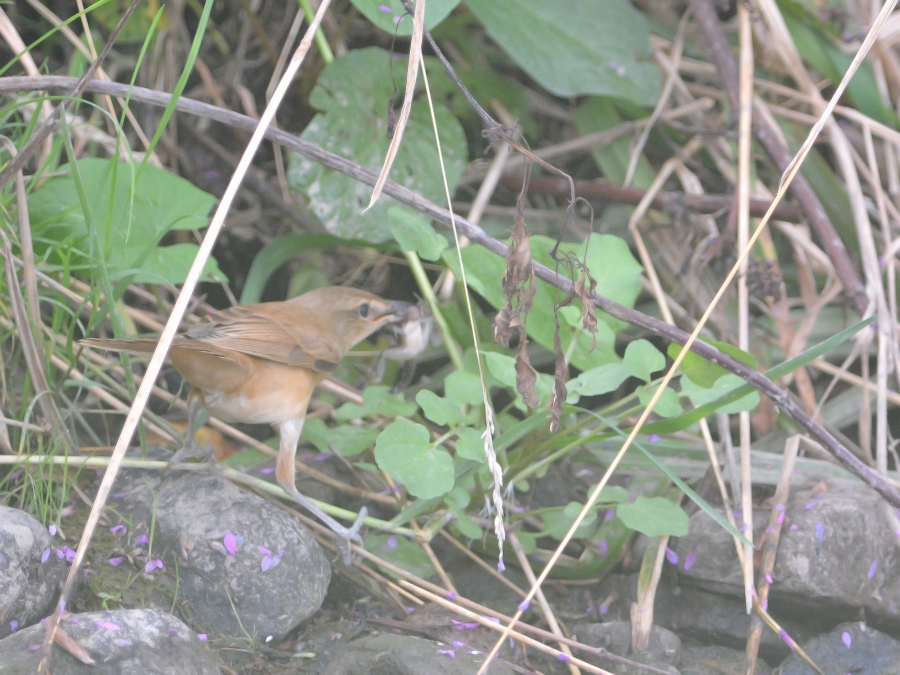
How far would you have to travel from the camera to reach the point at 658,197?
11.8 ft

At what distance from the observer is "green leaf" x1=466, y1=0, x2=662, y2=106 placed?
11.7ft

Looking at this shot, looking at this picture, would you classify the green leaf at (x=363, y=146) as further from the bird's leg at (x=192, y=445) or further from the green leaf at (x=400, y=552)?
the green leaf at (x=400, y=552)

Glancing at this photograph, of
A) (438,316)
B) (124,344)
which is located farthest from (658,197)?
(124,344)

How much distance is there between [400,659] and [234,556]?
1.88 feet

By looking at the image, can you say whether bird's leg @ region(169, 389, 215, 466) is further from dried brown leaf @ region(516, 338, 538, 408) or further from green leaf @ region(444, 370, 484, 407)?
dried brown leaf @ region(516, 338, 538, 408)

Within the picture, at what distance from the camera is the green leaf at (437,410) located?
244 centimetres

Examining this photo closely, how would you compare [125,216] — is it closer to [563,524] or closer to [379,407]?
[379,407]

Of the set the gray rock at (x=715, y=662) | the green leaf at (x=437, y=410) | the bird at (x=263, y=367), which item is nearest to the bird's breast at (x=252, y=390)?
the bird at (x=263, y=367)

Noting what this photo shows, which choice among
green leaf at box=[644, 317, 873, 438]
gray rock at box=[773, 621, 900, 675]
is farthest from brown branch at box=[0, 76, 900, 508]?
gray rock at box=[773, 621, 900, 675]

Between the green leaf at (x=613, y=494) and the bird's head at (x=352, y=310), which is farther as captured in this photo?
the bird's head at (x=352, y=310)

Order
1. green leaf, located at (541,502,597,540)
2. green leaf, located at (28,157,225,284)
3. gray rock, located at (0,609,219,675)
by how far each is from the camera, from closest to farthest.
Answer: gray rock, located at (0,609,219,675) → green leaf, located at (541,502,597,540) → green leaf, located at (28,157,225,284)

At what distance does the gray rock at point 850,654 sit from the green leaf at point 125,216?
2.16 metres

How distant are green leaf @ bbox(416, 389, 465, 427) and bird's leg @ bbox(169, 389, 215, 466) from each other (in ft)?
2.36

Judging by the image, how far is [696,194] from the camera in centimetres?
364
